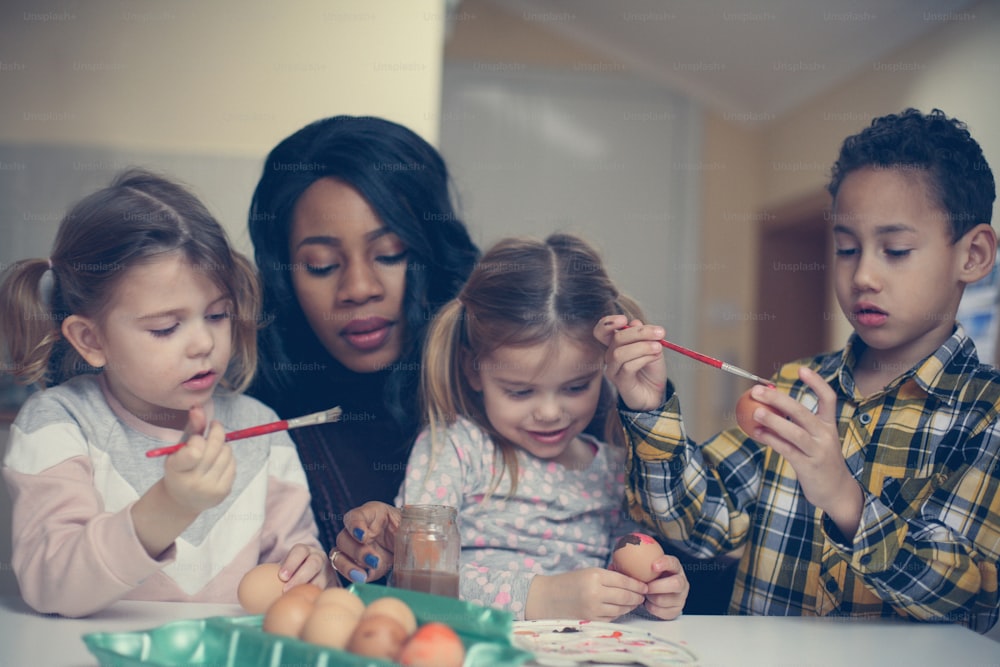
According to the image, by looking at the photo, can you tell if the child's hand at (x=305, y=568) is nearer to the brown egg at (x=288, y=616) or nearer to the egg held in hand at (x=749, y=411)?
the brown egg at (x=288, y=616)

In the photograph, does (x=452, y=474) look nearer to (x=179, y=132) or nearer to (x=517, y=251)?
(x=517, y=251)

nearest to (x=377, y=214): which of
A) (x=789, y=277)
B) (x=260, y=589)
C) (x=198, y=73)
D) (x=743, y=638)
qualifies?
(x=198, y=73)

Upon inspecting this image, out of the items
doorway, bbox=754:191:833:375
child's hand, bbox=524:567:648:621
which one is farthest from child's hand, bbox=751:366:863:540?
doorway, bbox=754:191:833:375

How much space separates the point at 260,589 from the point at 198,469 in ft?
0.70

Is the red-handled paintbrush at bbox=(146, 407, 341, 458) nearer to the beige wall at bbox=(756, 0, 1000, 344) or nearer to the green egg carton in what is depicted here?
the green egg carton

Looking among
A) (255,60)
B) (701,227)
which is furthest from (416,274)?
(701,227)

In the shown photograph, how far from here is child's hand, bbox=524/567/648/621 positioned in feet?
4.07

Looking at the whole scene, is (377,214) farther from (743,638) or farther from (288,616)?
(743,638)

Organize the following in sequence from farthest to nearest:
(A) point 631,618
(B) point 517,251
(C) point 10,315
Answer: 1. (B) point 517,251
2. (C) point 10,315
3. (A) point 631,618

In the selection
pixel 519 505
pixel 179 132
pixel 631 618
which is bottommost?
pixel 631 618

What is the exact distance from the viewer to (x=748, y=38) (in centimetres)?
280

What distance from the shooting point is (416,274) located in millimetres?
1625

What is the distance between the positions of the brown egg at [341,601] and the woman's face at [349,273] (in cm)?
65

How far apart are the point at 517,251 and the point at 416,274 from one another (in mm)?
189
